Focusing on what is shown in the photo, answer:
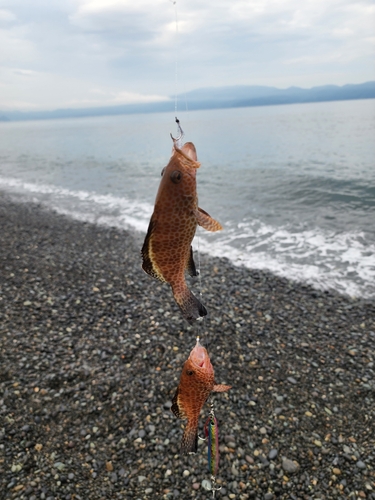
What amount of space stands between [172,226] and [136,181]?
3288cm

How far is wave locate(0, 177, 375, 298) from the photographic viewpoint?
12766 mm

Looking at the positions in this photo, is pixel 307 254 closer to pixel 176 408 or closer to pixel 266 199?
pixel 266 199

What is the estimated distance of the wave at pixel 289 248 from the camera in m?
12.8

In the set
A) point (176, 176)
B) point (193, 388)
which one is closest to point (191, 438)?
point (193, 388)

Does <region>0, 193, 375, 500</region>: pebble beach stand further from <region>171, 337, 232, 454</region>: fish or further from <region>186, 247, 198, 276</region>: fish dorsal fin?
<region>186, 247, 198, 276</region>: fish dorsal fin

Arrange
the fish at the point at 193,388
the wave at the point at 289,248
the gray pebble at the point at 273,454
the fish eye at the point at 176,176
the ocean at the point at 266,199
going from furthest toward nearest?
the ocean at the point at 266,199 < the wave at the point at 289,248 < the gray pebble at the point at 273,454 < the fish at the point at 193,388 < the fish eye at the point at 176,176

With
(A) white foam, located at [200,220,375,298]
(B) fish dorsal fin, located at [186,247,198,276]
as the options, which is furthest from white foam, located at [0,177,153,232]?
(B) fish dorsal fin, located at [186,247,198,276]

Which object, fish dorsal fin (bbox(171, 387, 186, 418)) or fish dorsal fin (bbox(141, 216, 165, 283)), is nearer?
fish dorsal fin (bbox(141, 216, 165, 283))

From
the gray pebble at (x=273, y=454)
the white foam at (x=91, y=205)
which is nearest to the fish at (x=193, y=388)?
the gray pebble at (x=273, y=454)

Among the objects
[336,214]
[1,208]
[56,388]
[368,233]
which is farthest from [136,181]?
[56,388]

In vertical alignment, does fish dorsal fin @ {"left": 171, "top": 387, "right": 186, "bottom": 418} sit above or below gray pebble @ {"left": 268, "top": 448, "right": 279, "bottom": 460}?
above

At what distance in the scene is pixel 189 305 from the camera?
2322mm

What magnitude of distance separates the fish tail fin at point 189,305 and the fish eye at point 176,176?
0.69 metres

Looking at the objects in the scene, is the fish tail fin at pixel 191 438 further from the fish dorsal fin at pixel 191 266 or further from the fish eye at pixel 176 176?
the fish eye at pixel 176 176
